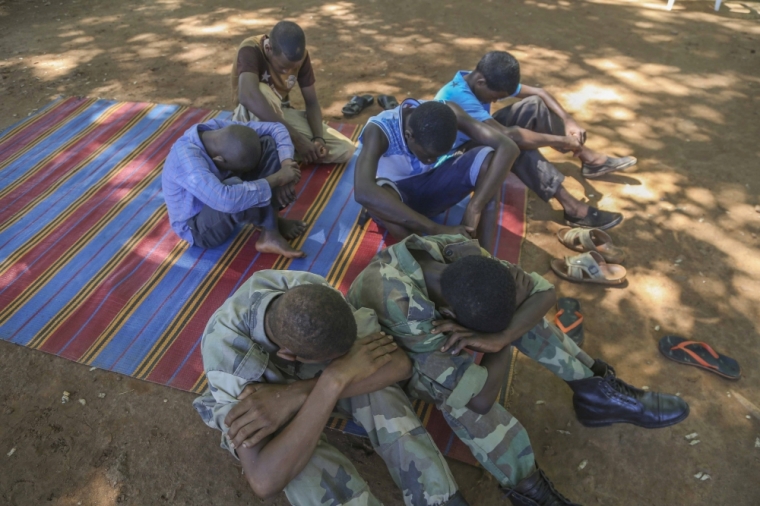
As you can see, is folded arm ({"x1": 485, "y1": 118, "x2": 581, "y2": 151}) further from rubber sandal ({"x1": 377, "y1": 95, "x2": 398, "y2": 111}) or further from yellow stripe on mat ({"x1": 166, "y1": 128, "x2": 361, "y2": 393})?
rubber sandal ({"x1": 377, "y1": 95, "x2": 398, "y2": 111})

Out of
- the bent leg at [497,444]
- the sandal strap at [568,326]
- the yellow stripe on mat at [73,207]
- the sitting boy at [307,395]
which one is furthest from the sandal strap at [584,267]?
the yellow stripe on mat at [73,207]

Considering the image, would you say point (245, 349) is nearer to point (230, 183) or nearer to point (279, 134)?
point (230, 183)

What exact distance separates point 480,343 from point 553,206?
192cm

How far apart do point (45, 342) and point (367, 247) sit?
1.94 metres

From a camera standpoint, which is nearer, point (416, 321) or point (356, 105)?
point (416, 321)

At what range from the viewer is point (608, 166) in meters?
3.82

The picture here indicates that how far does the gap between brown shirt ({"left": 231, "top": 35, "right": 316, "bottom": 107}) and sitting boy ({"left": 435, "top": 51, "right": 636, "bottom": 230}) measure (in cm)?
111

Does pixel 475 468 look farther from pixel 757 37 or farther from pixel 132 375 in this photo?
pixel 757 37

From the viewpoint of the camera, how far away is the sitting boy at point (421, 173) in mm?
2908

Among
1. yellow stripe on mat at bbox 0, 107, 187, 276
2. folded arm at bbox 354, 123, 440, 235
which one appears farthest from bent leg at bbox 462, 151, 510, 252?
yellow stripe on mat at bbox 0, 107, 187, 276

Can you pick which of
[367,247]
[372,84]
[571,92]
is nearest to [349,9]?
[372,84]

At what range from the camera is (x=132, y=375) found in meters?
2.67

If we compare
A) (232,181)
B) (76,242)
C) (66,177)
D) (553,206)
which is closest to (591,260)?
(553,206)

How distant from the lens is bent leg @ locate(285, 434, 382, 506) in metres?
1.92
